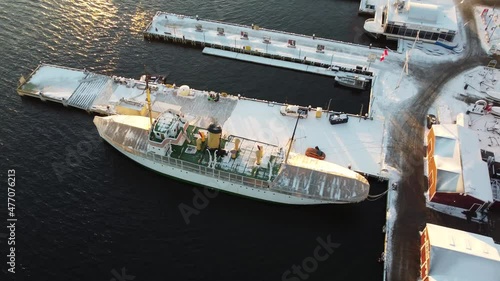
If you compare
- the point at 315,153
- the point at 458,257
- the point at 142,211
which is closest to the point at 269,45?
the point at 315,153

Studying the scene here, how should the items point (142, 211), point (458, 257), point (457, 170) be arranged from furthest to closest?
point (142, 211) → point (457, 170) → point (458, 257)

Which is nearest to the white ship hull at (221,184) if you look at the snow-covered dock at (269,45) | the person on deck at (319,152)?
the person on deck at (319,152)

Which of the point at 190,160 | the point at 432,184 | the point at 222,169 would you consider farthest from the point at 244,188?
the point at 432,184

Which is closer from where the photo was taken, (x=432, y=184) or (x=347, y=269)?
(x=347, y=269)

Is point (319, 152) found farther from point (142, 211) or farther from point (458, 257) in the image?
point (142, 211)

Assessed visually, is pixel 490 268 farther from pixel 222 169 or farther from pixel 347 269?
pixel 222 169

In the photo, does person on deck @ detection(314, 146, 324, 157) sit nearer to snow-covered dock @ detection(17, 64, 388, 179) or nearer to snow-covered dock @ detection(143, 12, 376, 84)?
snow-covered dock @ detection(17, 64, 388, 179)

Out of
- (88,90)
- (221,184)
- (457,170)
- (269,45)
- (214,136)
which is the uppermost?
(269,45)
